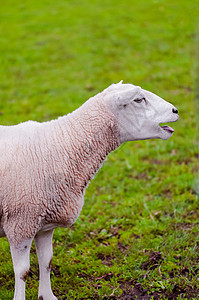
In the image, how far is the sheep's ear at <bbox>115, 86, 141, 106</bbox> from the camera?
3.29 metres

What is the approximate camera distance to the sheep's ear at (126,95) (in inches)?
129

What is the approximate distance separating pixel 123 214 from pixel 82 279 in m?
1.34

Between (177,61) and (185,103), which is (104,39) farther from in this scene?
(185,103)

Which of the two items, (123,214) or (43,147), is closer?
(43,147)

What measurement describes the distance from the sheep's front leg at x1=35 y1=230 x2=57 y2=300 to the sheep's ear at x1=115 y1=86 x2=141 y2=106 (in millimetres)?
1297

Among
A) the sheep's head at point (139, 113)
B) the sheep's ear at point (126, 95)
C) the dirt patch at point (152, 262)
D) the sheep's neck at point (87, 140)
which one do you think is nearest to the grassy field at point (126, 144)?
the dirt patch at point (152, 262)

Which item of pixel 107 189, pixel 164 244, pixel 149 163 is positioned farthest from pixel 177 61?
pixel 164 244

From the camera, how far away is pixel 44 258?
3754 mm

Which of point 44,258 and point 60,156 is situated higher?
point 60,156

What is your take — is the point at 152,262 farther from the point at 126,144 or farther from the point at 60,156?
the point at 126,144

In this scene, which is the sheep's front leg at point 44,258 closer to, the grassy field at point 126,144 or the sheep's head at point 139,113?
the grassy field at point 126,144

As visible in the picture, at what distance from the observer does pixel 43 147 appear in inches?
136

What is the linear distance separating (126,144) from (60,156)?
3888mm

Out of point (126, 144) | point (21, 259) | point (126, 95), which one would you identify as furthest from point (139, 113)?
point (126, 144)
